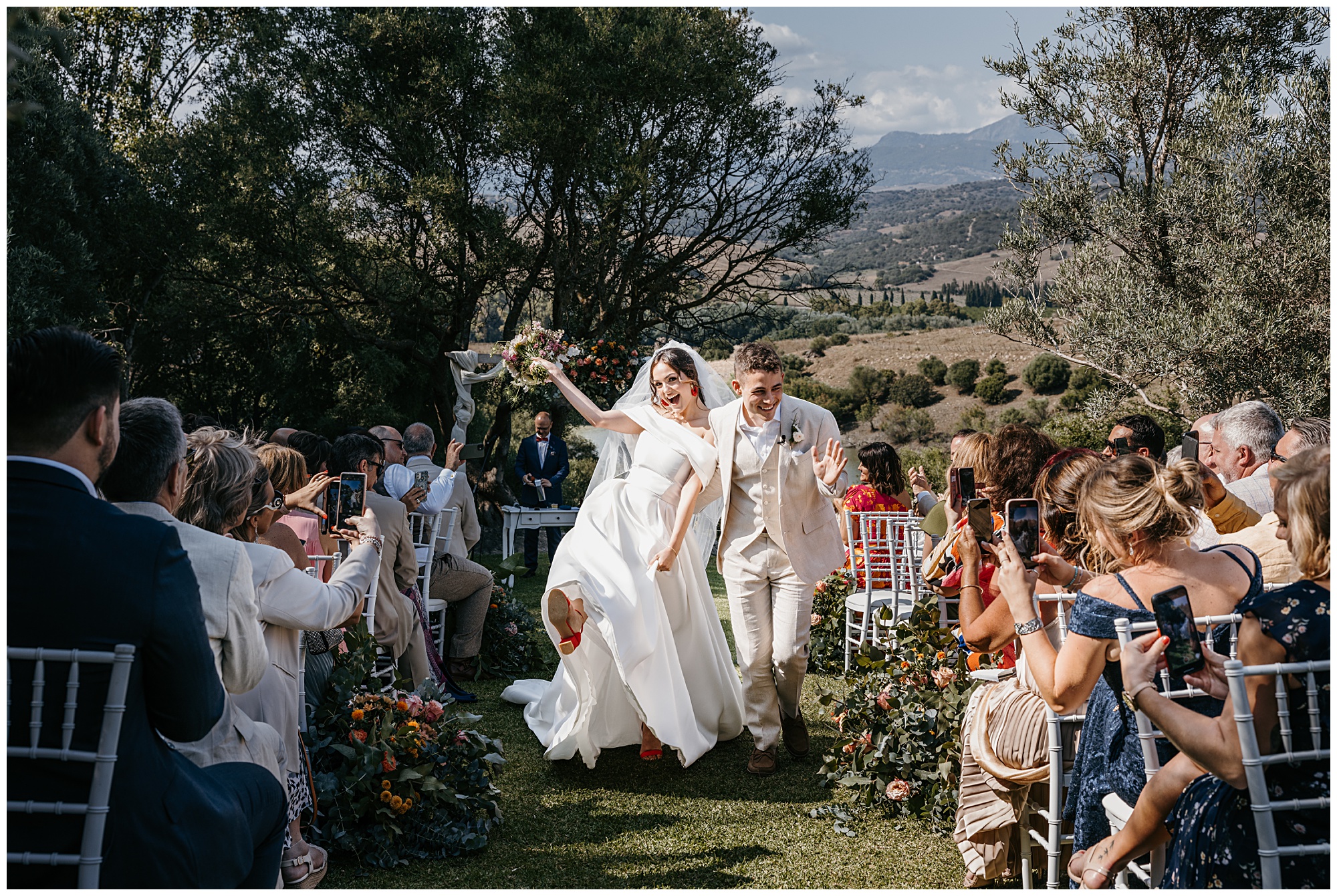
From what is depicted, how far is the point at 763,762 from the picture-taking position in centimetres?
462

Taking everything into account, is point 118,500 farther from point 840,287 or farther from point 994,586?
point 840,287

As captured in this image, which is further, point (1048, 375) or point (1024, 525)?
point (1048, 375)

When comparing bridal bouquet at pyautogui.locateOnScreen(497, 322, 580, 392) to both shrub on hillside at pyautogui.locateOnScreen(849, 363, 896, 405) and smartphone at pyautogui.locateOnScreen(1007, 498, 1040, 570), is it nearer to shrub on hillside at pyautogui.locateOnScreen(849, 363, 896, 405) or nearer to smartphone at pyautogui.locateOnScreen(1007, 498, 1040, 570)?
smartphone at pyautogui.locateOnScreen(1007, 498, 1040, 570)

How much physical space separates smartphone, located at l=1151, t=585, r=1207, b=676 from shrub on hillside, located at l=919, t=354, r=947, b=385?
37.8 metres

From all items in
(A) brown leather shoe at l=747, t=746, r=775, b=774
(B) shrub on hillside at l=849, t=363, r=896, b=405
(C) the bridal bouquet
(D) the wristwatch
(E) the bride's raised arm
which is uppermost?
(B) shrub on hillside at l=849, t=363, r=896, b=405

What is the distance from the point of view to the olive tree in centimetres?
877

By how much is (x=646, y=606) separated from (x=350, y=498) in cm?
173

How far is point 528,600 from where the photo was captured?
9250mm

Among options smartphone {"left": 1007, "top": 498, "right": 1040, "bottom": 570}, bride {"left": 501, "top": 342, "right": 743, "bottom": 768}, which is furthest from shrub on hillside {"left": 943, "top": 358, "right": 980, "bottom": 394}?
smartphone {"left": 1007, "top": 498, "right": 1040, "bottom": 570}

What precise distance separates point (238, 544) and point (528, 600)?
6.94 metres

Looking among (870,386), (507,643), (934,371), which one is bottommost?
(507,643)

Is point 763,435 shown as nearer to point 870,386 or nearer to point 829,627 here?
point 829,627

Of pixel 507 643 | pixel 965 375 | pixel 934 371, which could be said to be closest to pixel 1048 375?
pixel 965 375

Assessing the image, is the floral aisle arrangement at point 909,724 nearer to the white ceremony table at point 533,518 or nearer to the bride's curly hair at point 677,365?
the bride's curly hair at point 677,365
